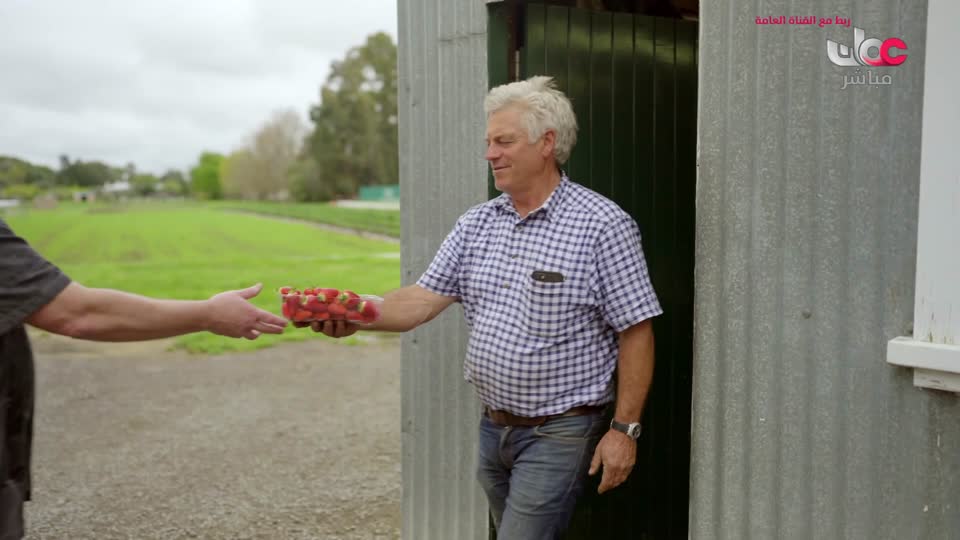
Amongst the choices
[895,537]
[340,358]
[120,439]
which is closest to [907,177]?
[895,537]

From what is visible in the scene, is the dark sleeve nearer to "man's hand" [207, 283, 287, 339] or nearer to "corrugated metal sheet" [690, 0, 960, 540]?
"man's hand" [207, 283, 287, 339]

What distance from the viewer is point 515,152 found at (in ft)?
9.23

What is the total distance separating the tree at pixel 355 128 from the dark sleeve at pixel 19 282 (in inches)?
1503

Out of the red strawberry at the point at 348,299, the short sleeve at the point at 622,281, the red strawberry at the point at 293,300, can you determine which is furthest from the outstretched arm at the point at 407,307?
the short sleeve at the point at 622,281

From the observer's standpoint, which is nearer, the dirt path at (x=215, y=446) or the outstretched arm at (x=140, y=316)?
the outstretched arm at (x=140, y=316)

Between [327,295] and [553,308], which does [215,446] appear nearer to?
[327,295]

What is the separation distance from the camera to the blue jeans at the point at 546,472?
8.95 ft

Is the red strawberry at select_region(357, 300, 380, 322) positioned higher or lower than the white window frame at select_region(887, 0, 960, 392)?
lower

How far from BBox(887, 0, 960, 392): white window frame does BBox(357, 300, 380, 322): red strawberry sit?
172cm

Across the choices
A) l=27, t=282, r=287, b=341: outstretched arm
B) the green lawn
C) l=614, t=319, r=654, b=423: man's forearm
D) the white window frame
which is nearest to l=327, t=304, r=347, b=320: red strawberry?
l=27, t=282, r=287, b=341: outstretched arm

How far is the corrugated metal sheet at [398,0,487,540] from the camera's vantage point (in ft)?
12.4

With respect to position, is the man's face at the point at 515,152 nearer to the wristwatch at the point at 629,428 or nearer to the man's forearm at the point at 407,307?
the man's forearm at the point at 407,307

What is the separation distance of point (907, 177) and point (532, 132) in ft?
3.86

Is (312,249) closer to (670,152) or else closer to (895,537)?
(670,152)
